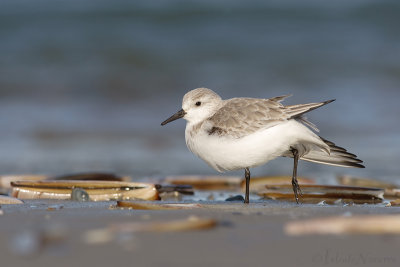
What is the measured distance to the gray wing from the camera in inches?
148

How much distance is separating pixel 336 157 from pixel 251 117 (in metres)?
0.72

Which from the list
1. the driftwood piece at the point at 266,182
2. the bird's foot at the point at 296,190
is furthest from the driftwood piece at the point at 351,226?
the driftwood piece at the point at 266,182

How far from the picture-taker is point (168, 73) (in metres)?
11.1

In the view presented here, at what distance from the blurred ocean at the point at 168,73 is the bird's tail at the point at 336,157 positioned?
1448 millimetres

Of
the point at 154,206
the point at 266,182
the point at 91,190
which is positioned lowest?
the point at 154,206

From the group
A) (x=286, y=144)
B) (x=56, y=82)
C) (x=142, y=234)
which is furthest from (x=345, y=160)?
(x=56, y=82)

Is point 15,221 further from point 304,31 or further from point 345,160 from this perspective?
point 304,31

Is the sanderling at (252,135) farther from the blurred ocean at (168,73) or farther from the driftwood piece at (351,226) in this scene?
the blurred ocean at (168,73)

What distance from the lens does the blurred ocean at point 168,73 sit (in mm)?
7469

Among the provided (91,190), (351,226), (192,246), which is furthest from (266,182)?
(192,246)

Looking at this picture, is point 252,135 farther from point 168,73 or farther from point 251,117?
point 168,73

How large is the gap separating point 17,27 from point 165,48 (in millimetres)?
3149

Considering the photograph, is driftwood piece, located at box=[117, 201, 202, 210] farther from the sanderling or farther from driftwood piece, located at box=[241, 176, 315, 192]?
driftwood piece, located at box=[241, 176, 315, 192]

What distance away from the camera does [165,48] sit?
12141mm
